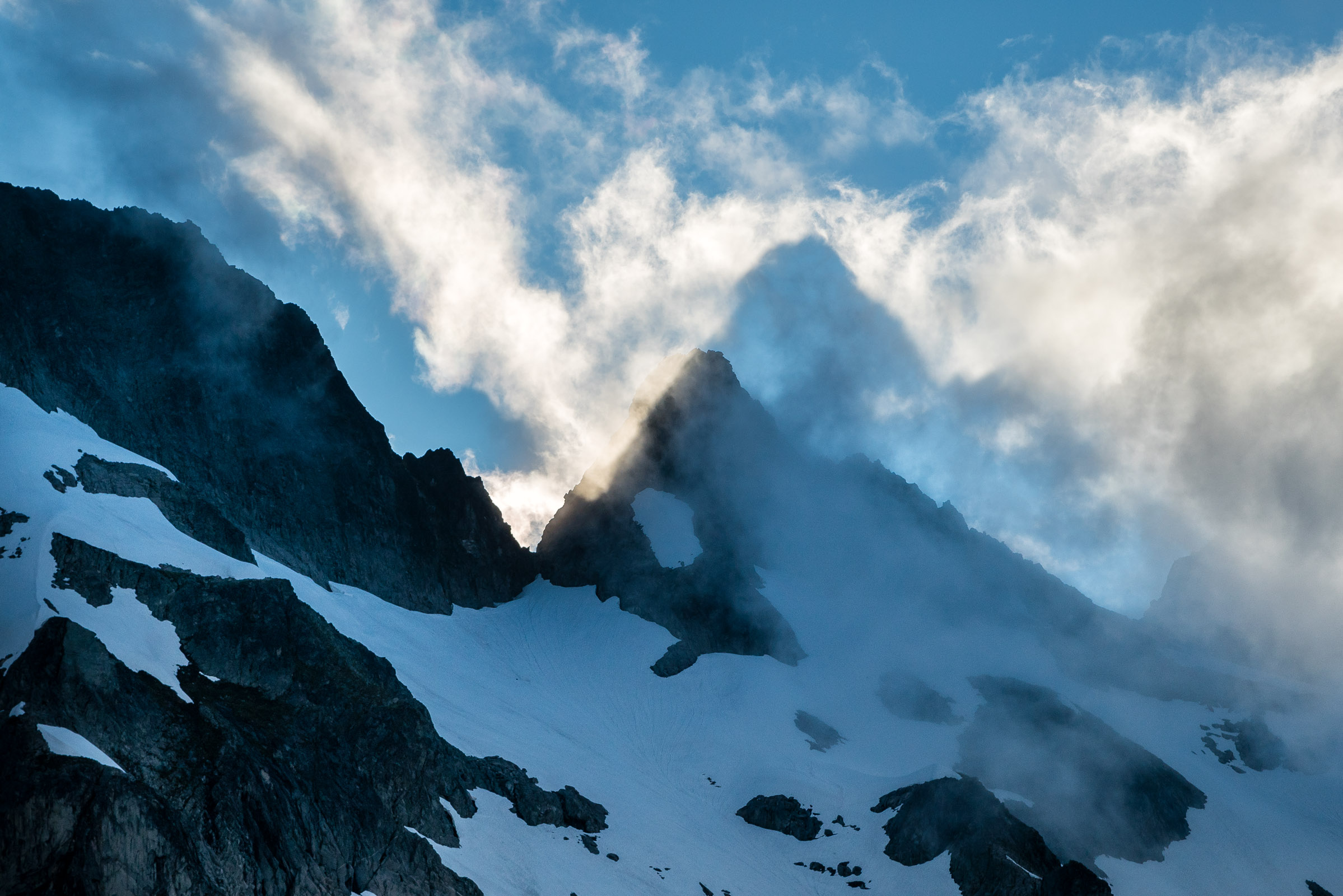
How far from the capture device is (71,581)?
4362cm

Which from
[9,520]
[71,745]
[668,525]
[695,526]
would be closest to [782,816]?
[668,525]

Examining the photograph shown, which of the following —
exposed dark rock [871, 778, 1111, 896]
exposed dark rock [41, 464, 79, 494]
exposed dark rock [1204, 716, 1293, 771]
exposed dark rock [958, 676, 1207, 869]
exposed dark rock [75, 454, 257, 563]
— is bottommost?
exposed dark rock [41, 464, 79, 494]

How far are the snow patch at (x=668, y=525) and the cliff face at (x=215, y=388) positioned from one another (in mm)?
29511

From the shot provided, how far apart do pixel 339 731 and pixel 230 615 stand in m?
10.4

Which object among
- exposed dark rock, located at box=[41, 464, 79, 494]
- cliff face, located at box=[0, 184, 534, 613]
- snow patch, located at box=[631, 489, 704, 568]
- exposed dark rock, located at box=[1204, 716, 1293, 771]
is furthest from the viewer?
snow patch, located at box=[631, 489, 704, 568]

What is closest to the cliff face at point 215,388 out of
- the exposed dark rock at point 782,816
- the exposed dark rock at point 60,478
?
the exposed dark rock at point 60,478

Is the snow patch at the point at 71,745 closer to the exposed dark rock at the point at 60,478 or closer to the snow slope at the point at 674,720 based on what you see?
the snow slope at the point at 674,720

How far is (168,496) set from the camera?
202 ft

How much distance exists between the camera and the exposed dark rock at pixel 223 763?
3128 cm

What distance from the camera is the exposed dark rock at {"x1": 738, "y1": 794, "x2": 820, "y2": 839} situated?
75875 mm

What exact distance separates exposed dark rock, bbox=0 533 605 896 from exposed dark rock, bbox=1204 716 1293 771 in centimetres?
9655

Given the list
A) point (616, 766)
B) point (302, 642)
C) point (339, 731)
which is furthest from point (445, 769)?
point (616, 766)

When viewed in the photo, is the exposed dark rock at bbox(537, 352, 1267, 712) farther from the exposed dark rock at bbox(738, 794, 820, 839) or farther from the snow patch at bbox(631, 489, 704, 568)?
the exposed dark rock at bbox(738, 794, 820, 839)

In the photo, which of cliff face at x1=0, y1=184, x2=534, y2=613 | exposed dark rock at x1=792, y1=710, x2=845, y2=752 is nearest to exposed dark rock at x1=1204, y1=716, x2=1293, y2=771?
exposed dark rock at x1=792, y1=710, x2=845, y2=752
